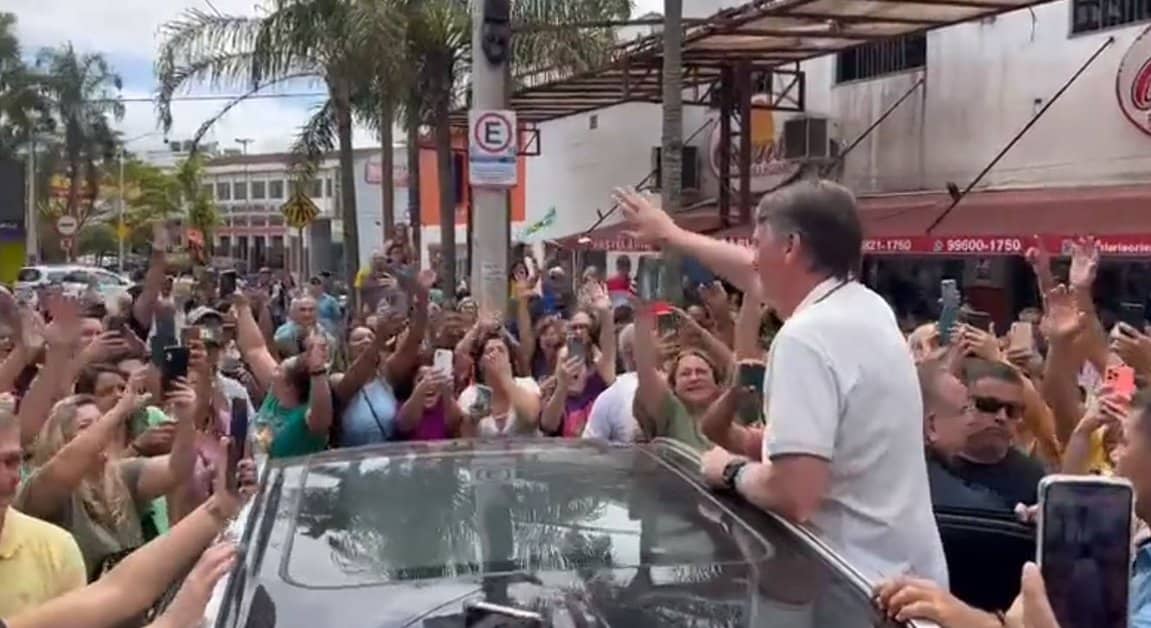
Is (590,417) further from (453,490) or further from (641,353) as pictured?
(453,490)

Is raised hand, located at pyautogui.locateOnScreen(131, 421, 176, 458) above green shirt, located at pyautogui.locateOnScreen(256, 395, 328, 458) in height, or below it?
above

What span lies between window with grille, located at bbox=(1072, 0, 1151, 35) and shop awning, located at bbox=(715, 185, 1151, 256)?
71.9 inches

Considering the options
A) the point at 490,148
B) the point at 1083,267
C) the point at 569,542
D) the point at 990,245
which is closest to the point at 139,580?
the point at 569,542

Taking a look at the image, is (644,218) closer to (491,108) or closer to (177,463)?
(177,463)

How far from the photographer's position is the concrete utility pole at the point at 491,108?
12.1m

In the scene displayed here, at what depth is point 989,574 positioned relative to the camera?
3785 mm

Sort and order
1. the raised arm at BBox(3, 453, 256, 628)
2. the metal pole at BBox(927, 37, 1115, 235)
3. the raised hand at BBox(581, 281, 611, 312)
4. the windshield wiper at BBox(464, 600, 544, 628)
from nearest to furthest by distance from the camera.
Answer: the windshield wiper at BBox(464, 600, 544, 628), the raised arm at BBox(3, 453, 256, 628), the raised hand at BBox(581, 281, 611, 312), the metal pole at BBox(927, 37, 1115, 235)

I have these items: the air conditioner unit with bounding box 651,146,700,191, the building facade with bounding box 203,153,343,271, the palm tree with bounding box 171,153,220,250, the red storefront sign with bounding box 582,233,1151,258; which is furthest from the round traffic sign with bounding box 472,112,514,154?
the building facade with bounding box 203,153,343,271

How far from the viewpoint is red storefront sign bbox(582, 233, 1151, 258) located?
42.2ft

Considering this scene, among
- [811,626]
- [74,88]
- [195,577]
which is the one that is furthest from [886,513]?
[74,88]

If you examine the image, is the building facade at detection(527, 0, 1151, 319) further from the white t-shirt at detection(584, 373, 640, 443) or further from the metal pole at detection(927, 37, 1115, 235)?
the white t-shirt at detection(584, 373, 640, 443)

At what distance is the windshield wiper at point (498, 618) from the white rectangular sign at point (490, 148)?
9.12 metres

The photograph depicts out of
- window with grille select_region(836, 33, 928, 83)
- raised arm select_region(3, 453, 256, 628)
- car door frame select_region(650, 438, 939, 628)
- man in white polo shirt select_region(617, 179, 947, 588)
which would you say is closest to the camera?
car door frame select_region(650, 438, 939, 628)

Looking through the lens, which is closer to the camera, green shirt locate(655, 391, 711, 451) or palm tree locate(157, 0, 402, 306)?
green shirt locate(655, 391, 711, 451)
